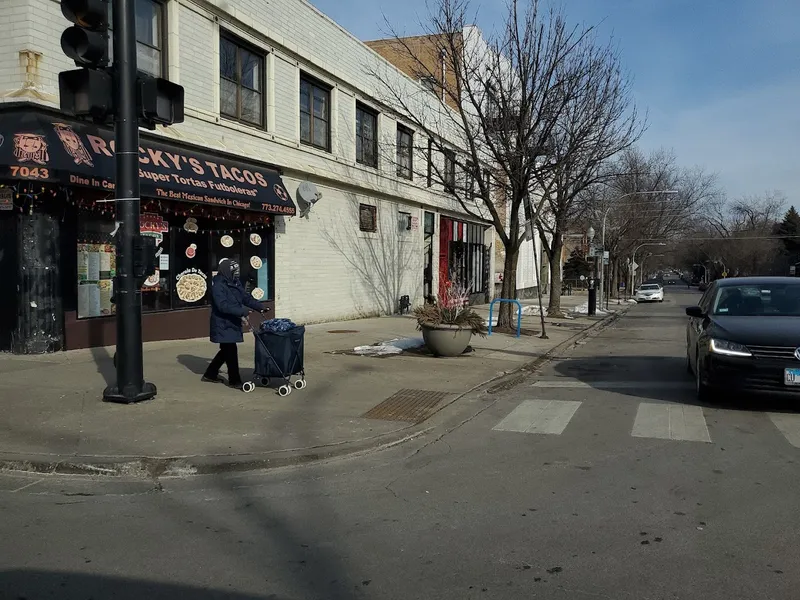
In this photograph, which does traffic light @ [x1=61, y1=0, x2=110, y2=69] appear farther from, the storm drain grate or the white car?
the white car

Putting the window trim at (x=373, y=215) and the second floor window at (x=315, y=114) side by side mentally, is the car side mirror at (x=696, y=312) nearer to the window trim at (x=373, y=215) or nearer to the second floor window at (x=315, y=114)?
the second floor window at (x=315, y=114)

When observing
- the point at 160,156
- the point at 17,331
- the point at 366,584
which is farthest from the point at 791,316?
the point at 17,331

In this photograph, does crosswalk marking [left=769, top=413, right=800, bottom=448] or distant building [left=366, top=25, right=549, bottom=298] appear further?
distant building [left=366, top=25, right=549, bottom=298]

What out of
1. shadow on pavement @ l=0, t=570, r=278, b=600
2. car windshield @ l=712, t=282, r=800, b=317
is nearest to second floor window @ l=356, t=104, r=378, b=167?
car windshield @ l=712, t=282, r=800, b=317

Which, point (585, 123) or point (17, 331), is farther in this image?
point (585, 123)

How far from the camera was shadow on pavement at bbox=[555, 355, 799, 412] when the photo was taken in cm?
845

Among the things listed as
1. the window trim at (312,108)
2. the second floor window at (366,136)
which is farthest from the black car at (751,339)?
the second floor window at (366,136)

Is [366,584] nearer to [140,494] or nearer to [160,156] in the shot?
[140,494]

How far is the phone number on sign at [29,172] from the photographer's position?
9633 millimetres

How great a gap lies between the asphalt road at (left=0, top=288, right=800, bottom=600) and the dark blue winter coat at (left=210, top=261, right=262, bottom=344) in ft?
10.2

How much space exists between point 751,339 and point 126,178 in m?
7.21

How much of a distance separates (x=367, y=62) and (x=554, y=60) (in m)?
6.84

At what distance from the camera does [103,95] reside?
7195mm

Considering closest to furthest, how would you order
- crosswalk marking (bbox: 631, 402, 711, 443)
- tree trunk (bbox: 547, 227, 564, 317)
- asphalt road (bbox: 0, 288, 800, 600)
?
asphalt road (bbox: 0, 288, 800, 600) < crosswalk marking (bbox: 631, 402, 711, 443) < tree trunk (bbox: 547, 227, 564, 317)
